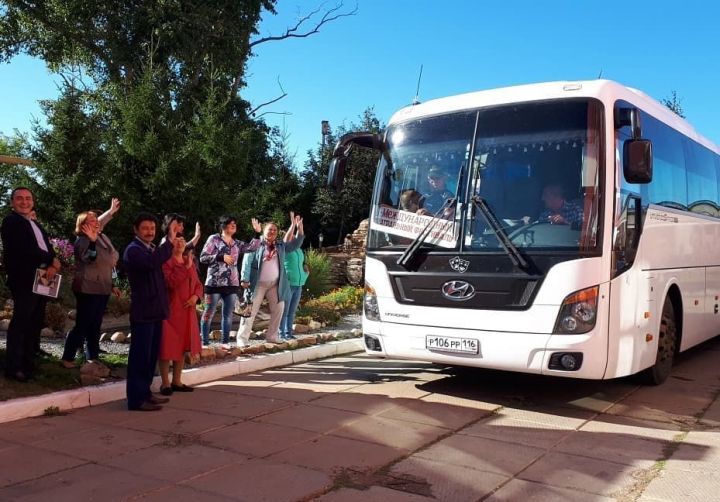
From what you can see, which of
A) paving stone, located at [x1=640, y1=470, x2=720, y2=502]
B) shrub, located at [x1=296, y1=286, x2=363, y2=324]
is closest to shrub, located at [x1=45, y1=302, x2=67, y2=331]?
shrub, located at [x1=296, y1=286, x2=363, y2=324]

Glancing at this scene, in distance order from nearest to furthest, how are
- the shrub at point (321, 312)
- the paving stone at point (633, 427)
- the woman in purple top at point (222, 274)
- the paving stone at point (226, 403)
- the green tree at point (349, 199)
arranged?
the paving stone at point (633, 427) → the paving stone at point (226, 403) → the woman in purple top at point (222, 274) → the shrub at point (321, 312) → the green tree at point (349, 199)

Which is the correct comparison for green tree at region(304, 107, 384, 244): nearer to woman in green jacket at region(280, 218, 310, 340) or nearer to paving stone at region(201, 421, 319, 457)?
woman in green jacket at region(280, 218, 310, 340)

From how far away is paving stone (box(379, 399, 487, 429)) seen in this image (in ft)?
18.8

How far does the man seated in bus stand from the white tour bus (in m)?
0.01

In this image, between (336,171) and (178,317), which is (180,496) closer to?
(178,317)

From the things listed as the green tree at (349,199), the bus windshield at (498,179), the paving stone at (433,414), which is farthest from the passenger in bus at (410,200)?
the green tree at (349,199)

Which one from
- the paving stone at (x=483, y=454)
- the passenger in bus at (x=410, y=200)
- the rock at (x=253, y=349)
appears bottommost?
the paving stone at (x=483, y=454)

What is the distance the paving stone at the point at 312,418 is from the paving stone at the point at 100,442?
3.50 feet

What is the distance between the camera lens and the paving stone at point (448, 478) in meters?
3.99

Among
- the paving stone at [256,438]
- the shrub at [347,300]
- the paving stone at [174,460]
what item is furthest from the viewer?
the shrub at [347,300]

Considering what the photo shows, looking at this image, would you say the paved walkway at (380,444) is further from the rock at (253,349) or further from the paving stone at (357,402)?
the rock at (253,349)

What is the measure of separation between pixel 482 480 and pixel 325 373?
393 cm

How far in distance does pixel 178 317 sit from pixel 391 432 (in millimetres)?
2499

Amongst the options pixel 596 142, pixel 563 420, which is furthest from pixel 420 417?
pixel 596 142
